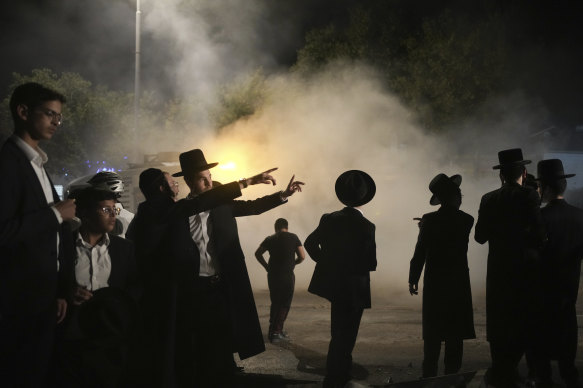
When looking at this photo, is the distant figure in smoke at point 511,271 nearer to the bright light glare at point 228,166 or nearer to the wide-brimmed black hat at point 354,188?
the wide-brimmed black hat at point 354,188

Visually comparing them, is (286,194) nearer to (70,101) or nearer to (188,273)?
(188,273)

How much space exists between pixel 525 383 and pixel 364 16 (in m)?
19.5

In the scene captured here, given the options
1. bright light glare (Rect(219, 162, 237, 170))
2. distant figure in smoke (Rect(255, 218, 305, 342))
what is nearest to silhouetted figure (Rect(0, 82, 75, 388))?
distant figure in smoke (Rect(255, 218, 305, 342))

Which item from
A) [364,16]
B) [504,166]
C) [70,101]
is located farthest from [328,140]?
[70,101]

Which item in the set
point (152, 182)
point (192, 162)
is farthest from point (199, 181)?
point (152, 182)

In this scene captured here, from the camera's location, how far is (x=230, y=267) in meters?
4.55

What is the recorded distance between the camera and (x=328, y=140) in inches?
766

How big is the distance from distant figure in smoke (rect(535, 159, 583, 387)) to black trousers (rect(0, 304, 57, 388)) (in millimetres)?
3764

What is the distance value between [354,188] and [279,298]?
3.38 m

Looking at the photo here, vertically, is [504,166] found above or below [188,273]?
above

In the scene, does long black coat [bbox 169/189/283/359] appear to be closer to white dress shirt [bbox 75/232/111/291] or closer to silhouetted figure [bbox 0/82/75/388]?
white dress shirt [bbox 75/232/111/291]

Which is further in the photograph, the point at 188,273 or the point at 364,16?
the point at 364,16

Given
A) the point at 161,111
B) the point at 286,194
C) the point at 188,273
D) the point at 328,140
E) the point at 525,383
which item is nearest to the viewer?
the point at 188,273

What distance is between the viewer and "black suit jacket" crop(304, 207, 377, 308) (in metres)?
5.41
